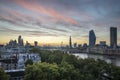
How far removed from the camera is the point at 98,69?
27500 mm

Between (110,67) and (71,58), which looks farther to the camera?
(71,58)

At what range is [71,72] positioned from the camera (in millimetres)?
22656

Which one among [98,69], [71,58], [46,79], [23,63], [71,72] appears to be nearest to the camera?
[46,79]

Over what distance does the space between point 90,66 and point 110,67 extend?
3.41 metres

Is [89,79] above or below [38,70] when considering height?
below

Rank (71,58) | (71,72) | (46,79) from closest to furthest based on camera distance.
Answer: (46,79) < (71,72) < (71,58)

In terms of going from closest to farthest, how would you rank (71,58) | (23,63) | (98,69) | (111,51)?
(98,69) → (71,58) → (23,63) → (111,51)

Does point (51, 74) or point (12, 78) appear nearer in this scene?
point (51, 74)

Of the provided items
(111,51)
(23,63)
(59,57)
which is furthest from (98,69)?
(111,51)

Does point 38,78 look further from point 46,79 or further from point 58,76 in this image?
point 58,76

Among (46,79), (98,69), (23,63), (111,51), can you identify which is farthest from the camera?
(111,51)

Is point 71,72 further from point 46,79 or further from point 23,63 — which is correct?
point 23,63

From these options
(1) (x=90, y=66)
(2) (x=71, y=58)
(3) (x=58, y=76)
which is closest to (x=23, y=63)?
(2) (x=71, y=58)

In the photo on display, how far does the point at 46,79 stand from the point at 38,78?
115 centimetres
